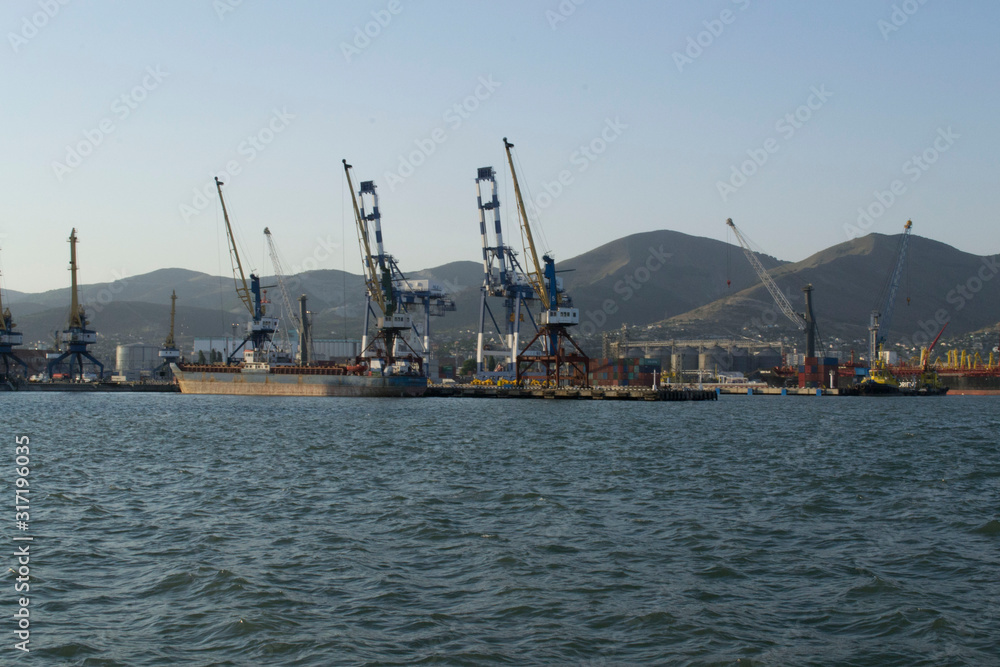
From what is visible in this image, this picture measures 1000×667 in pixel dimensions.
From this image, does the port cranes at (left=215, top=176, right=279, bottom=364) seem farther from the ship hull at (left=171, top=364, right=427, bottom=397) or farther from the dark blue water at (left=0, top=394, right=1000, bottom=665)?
the dark blue water at (left=0, top=394, right=1000, bottom=665)

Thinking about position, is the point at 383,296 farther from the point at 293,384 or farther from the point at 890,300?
the point at 890,300

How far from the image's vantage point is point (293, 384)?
11088 centimetres

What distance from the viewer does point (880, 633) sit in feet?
36.7

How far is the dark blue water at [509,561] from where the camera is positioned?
10.7 metres

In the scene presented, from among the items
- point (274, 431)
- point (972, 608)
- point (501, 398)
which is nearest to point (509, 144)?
point (501, 398)

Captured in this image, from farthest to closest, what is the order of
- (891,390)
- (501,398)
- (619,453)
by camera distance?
(891,390) → (501,398) → (619,453)

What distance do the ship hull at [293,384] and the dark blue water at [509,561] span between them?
2860 inches

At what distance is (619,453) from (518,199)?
246 ft

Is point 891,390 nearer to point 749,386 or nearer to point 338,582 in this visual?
point 749,386

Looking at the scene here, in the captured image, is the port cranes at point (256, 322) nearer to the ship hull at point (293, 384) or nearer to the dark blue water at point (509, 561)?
the ship hull at point (293, 384)

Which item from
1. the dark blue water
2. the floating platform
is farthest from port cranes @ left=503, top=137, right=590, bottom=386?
the dark blue water

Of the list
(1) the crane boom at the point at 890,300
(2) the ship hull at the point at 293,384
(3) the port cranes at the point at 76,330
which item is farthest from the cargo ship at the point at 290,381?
(1) the crane boom at the point at 890,300

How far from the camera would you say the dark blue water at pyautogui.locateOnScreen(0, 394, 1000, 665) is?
1067cm

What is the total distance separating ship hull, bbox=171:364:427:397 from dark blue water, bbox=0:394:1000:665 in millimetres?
72652
